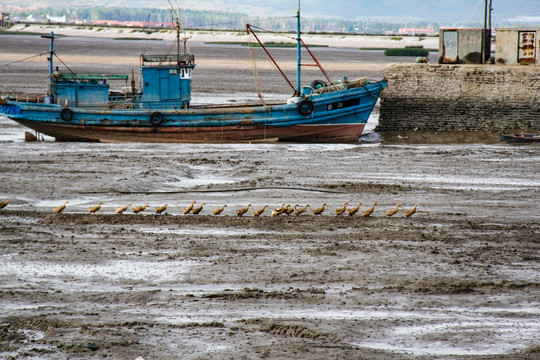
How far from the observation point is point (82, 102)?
24.3 m

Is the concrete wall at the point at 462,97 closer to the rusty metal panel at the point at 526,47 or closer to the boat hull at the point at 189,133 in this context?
the rusty metal panel at the point at 526,47

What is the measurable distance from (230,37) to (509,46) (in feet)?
393

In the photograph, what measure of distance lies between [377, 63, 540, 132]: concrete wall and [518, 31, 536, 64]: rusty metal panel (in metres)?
0.91

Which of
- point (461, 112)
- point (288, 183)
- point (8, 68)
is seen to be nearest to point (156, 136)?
point (288, 183)

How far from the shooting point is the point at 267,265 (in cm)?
1026

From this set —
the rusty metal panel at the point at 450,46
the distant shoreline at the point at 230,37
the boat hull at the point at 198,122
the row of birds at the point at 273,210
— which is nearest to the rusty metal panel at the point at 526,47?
the rusty metal panel at the point at 450,46

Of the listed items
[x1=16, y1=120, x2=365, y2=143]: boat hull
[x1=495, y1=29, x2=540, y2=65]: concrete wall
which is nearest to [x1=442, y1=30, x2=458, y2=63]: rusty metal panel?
[x1=495, y1=29, x2=540, y2=65]: concrete wall

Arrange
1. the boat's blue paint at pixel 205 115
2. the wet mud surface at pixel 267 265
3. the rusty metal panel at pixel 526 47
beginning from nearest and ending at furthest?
the wet mud surface at pixel 267 265 → the boat's blue paint at pixel 205 115 → the rusty metal panel at pixel 526 47

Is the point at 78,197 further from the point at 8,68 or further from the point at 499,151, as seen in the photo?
the point at 8,68

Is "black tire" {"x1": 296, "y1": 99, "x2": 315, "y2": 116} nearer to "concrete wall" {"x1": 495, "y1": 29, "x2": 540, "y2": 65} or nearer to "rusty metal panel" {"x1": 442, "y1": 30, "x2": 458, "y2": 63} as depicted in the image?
"rusty metal panel" {"x1": 442, "y1": 30, "x2": 458, "y2": 63}

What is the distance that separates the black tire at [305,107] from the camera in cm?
2345

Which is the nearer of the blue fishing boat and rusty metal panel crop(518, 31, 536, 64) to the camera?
the blue fishing boat

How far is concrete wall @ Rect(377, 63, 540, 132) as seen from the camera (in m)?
24.5

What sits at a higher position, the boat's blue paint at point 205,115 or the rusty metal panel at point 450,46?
the rusty metal panel at point 450,46
